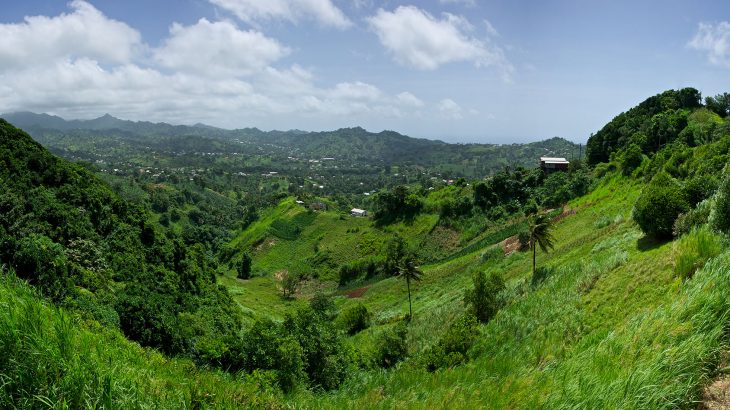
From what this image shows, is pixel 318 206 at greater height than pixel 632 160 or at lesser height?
lesser

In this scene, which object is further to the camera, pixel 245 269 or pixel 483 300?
pixel 245 269

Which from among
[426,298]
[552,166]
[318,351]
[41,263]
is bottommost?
[426,298]

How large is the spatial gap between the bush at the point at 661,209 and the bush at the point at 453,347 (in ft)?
35.0

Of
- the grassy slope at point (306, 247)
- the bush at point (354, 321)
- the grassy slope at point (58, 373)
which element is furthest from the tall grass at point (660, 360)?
the grassy slope at point (306, 247)

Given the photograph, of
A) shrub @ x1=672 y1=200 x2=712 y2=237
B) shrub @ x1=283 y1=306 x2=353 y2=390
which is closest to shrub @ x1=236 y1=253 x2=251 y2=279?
shrub @ x1=283 y1=306 x2=353 y2=390

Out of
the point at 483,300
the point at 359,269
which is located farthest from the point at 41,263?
the point at 359,269

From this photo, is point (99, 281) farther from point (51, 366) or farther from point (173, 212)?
point (173, 212)

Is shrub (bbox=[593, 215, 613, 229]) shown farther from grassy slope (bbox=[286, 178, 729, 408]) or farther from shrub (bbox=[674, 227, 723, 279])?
shrub (bbox=[674, 227, 723, 279])

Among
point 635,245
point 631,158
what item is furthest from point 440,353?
point 631,158

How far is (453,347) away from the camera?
2191 centimetres

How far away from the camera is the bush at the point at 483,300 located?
27516 mm

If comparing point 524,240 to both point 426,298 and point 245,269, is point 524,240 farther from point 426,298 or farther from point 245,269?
point 245,269

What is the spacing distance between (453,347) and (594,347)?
1612 cm

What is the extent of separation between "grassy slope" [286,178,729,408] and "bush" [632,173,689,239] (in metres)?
0.99
